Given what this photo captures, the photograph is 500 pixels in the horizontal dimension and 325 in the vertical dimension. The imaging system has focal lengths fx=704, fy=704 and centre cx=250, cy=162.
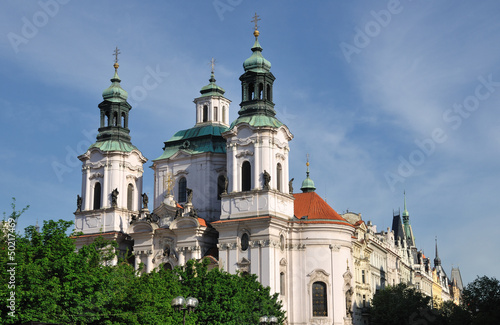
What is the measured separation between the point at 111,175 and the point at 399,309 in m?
31.5

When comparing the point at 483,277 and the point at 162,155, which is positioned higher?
the point at 162,155

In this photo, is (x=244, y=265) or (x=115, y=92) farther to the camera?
(x=115, y=92)

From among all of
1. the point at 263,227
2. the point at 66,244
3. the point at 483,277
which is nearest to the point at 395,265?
the point at 483,277

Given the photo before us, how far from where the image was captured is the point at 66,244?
39.4m

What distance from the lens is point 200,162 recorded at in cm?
6888

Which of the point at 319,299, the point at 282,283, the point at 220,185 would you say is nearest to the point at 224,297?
the point at 282,283

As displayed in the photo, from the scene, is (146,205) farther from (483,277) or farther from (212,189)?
(483,277)

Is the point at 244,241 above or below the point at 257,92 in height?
below

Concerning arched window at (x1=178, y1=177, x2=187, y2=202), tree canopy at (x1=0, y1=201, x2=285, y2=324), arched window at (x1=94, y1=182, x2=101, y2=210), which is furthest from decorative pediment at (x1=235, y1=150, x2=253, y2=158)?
tree canopy at (x1=0, y1=201, x2=285, y2=324)

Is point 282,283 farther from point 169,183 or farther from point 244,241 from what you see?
point 169,183

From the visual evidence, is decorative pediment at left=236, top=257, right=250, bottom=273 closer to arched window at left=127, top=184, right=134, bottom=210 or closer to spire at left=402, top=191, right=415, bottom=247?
arched window at left=127, top=184, right=134, bottom=210

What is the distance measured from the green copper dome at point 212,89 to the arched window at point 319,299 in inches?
925

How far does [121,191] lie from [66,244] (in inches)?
1231

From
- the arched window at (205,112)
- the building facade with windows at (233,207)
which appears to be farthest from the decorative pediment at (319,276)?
the arched window at (205,112)
